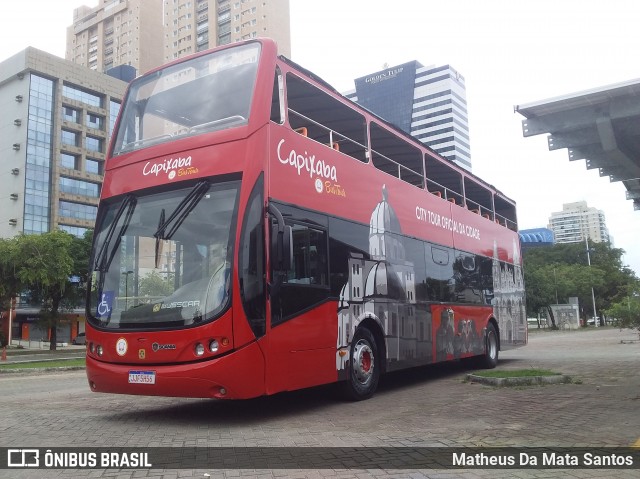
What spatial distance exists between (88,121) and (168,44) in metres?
49.7

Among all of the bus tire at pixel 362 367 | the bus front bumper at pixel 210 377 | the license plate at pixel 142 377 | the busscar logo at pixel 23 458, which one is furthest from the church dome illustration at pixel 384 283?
the busscar logo at pixel 23 458

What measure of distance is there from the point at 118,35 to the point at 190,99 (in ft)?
360

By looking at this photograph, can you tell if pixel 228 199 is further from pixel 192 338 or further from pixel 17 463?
pixel 17 463

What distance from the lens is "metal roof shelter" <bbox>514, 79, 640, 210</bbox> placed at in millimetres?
10508

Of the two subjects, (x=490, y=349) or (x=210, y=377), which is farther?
(x=490, y=349)

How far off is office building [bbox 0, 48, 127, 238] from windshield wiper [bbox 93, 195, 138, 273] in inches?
2344

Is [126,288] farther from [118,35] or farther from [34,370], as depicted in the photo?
[118,35]

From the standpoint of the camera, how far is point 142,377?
6664mm

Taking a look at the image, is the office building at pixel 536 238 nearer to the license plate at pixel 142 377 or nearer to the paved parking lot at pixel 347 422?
the paved parking lot at pixel 347 422

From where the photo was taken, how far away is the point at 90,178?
6700 centimetres

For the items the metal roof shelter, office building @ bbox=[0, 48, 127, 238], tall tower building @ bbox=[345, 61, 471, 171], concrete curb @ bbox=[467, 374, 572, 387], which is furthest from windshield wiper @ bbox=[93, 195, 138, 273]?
tall tower building @ bbox=[345, 61, 471, 171]

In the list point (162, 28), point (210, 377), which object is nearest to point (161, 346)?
point (210, 377)

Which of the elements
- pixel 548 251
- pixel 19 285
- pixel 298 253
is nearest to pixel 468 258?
pixel 298 253

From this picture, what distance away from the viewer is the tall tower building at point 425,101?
118m
